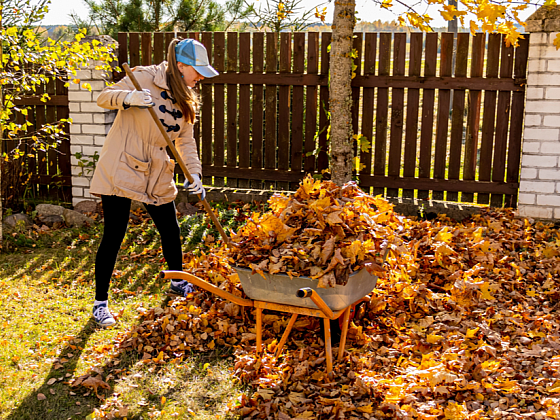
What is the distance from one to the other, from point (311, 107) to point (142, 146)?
296 centimetres

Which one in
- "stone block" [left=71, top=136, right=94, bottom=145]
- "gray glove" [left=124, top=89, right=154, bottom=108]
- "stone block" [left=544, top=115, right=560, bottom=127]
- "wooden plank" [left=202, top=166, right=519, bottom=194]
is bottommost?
Answer: "wooden plank" [left=202, top=166, right=519, bottom=194]

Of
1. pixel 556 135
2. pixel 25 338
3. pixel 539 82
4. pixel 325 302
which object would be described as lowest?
pixel 25 338

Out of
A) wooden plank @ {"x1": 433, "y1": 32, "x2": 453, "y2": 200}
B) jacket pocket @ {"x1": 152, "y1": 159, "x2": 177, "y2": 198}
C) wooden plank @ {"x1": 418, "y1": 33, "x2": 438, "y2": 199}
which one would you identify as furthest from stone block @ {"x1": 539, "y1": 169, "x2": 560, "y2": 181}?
jacket pocket @ {"x1": 152, "y1": 159, "x2": 177, "y2": 198}

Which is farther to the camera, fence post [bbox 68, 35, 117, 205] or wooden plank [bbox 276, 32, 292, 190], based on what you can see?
fence post [bbox 68, 35, 117, 205]

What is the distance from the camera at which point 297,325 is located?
3604mm

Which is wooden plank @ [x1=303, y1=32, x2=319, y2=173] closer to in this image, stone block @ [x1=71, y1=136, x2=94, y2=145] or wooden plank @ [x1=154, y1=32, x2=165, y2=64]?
wooden plank @ [x1=154, y1=32, x2=165, y2=64]

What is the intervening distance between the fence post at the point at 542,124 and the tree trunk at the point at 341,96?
5.71ft

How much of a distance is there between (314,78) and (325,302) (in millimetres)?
3749

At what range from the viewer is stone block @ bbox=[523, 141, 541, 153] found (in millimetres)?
5711

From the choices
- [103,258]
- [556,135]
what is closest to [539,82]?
[556,135]

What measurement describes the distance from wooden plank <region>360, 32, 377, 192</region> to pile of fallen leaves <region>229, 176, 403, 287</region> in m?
2.82

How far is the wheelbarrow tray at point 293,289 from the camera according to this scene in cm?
294

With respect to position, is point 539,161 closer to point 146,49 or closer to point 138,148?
point 138,148

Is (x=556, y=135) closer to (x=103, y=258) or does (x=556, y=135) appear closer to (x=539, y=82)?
(x=539, y=82)
